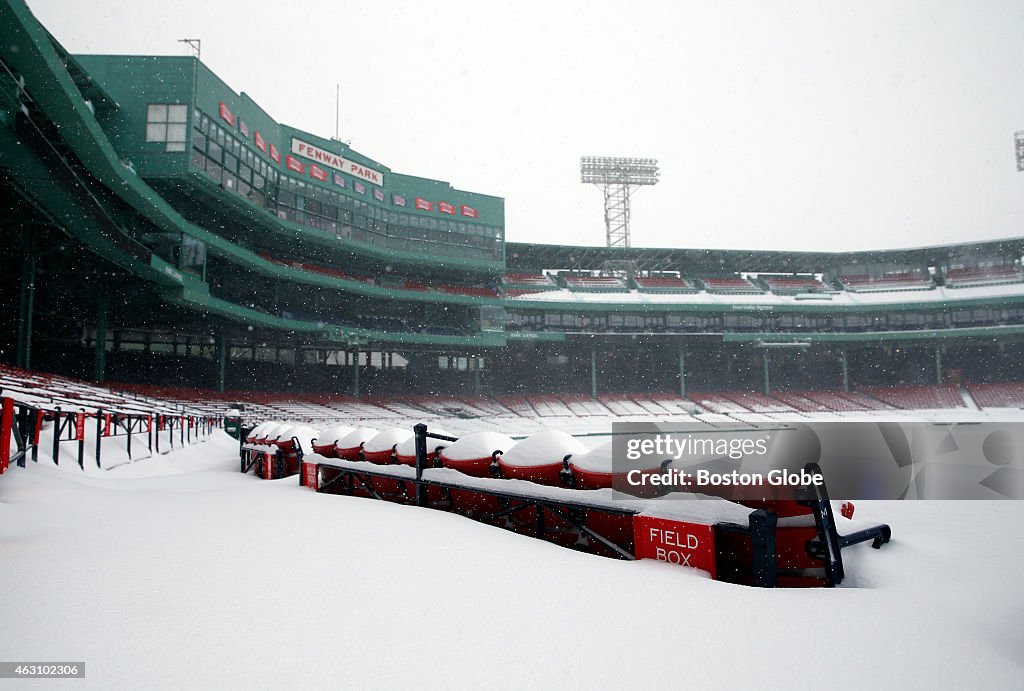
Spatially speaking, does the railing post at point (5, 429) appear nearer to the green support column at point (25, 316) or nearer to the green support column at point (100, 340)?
the green support column at point (25, 316)

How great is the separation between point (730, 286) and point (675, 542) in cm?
4696

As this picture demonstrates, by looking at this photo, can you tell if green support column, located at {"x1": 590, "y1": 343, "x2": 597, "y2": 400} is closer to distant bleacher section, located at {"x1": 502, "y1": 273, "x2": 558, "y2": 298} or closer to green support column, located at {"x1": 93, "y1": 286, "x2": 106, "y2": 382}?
distant bleacher section, located at {"x1": 502, "y1": 273, "x2": 558, "y2": 298}

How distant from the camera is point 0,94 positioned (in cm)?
1302

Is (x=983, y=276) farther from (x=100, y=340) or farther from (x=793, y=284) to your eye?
(x=100, y=340)

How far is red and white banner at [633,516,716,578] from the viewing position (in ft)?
11.7

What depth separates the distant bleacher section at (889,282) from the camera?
150ft

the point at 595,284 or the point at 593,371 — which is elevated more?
the point at 595,284

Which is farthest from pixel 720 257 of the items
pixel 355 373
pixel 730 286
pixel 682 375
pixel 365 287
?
pixel 355 373

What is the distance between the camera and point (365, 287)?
37906mm

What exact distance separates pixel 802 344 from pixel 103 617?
156 feet

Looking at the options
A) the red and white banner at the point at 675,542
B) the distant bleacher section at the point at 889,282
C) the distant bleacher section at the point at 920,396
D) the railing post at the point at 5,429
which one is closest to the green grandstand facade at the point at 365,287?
the distant bleacher section at the point at 889,282

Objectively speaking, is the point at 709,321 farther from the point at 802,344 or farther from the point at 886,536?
the point at 886,536

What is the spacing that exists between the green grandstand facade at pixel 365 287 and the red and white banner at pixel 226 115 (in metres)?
0.17

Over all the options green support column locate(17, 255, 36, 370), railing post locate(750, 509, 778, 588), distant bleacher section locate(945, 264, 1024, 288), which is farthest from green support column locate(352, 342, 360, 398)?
distant bleacher section locate(945, 264, 1024, 288)
